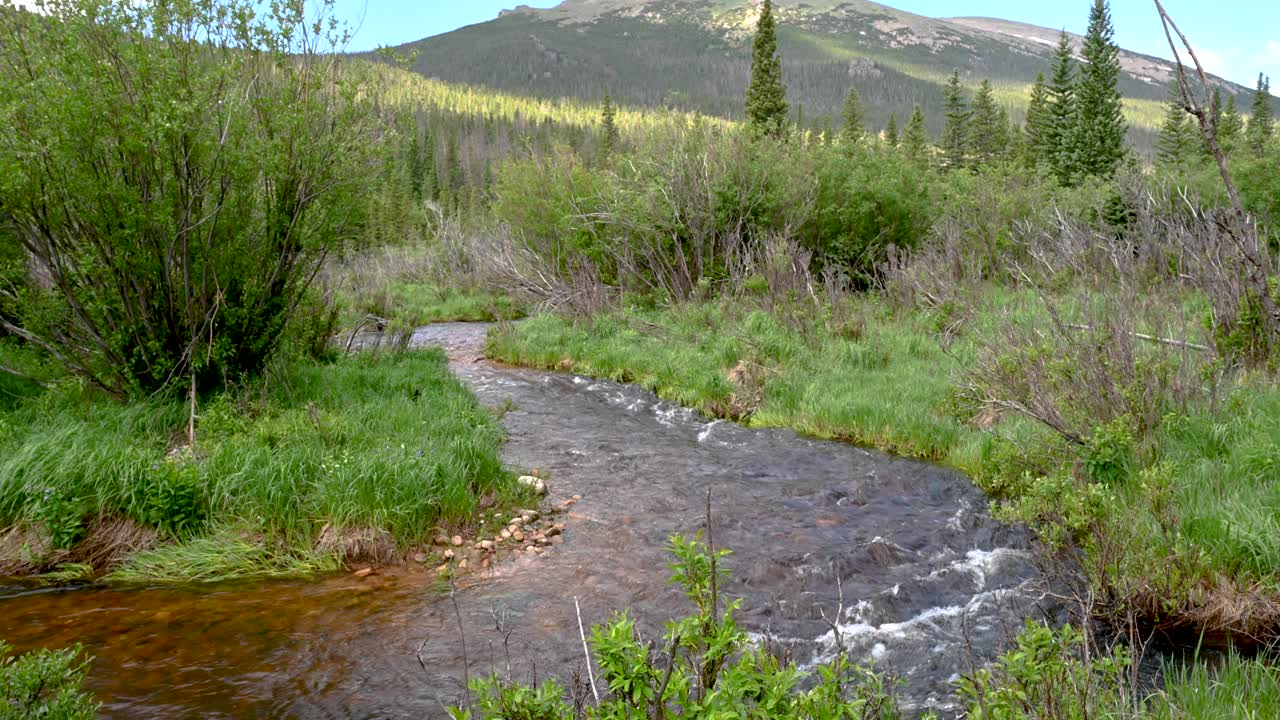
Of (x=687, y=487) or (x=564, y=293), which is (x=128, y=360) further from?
(x=564, y=293)

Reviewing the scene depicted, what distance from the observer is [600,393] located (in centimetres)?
1409

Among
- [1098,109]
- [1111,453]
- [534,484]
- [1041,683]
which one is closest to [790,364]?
[534,484]

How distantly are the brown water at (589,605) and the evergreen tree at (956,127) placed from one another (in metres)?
66.9

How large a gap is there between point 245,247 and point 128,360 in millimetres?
1788

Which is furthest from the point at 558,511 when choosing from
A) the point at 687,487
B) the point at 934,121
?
the point at 934,121

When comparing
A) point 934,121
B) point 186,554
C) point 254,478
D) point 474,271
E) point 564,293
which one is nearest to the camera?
point 186,554

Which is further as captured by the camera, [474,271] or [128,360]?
[474,271]

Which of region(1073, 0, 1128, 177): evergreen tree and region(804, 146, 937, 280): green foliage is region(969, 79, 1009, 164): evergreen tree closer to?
region(1073, 0, 1128, 177): evergreen tree

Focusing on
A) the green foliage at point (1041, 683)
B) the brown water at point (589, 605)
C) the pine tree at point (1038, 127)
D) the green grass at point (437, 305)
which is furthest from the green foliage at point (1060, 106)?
the green foliage at point (1041, 683)

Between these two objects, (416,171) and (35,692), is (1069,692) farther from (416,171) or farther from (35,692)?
(416,171)

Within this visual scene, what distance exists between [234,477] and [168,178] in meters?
3.41

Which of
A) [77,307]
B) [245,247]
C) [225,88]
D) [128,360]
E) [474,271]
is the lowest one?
[474,271]

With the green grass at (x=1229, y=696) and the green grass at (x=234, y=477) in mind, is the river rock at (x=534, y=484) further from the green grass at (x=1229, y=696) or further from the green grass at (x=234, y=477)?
the green grass at (x=1229, y=696)

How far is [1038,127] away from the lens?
6088 cm
